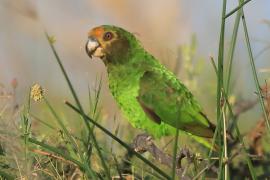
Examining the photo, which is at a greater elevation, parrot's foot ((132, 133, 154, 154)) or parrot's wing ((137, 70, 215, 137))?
parrot's wing ((137, 70, 215, 137))

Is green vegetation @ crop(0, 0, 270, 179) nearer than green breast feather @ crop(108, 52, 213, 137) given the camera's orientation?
Result: Yes

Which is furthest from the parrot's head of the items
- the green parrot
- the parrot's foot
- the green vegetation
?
the parrot's foot

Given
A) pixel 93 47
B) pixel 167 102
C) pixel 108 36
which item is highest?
pixel 108 36

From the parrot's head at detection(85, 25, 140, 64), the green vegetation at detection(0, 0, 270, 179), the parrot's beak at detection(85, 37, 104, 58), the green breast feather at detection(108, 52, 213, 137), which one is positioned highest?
the parrot's head at detection(85, 25, 140, 64)

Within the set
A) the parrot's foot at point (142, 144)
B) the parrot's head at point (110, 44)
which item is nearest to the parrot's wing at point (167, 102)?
the parrot's head at point (110, 44)

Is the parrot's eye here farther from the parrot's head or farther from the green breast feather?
the green breast feather

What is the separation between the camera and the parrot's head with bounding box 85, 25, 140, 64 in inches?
155

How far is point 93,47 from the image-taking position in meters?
3.93

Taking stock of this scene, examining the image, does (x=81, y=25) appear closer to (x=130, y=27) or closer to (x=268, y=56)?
(x=130, y=27)

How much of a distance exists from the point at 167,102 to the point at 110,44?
1.61ft

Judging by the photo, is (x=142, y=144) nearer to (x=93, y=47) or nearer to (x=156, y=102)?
(x=156, y=102)

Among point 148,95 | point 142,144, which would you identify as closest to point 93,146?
point 142,144

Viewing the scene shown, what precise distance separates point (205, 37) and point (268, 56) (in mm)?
839

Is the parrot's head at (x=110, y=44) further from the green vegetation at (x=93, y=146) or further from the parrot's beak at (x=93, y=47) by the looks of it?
the green vegetation at (x=93, y=146)
